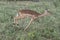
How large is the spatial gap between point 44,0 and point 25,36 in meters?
6.05

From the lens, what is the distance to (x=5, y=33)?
6227 mm

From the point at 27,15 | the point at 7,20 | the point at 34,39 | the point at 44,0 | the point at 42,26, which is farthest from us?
the point at 44,0

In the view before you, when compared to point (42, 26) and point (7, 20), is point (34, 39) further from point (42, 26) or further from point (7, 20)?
point (7, 20)

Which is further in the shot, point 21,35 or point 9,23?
point 9,23

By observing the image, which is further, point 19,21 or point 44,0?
point 44,0

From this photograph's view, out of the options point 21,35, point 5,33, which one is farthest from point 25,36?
point 5,33

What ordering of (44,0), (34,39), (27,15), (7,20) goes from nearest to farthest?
(34,39), (27,15), (7,20), (44,0)

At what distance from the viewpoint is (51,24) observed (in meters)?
7.11

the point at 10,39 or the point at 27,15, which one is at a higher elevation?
the point at 27,15

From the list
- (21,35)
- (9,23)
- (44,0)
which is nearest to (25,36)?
(21,35)

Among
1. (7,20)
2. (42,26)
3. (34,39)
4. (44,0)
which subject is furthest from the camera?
(44,0)

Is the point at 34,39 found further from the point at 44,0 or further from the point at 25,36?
the point at 44,0

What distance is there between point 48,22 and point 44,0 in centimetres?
464

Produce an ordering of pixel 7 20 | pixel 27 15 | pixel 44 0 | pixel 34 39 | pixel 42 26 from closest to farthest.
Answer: pixel 34 39 → pixel 27 15 → pixel 42 26 → pixel 7 20 → pixel 44 0
